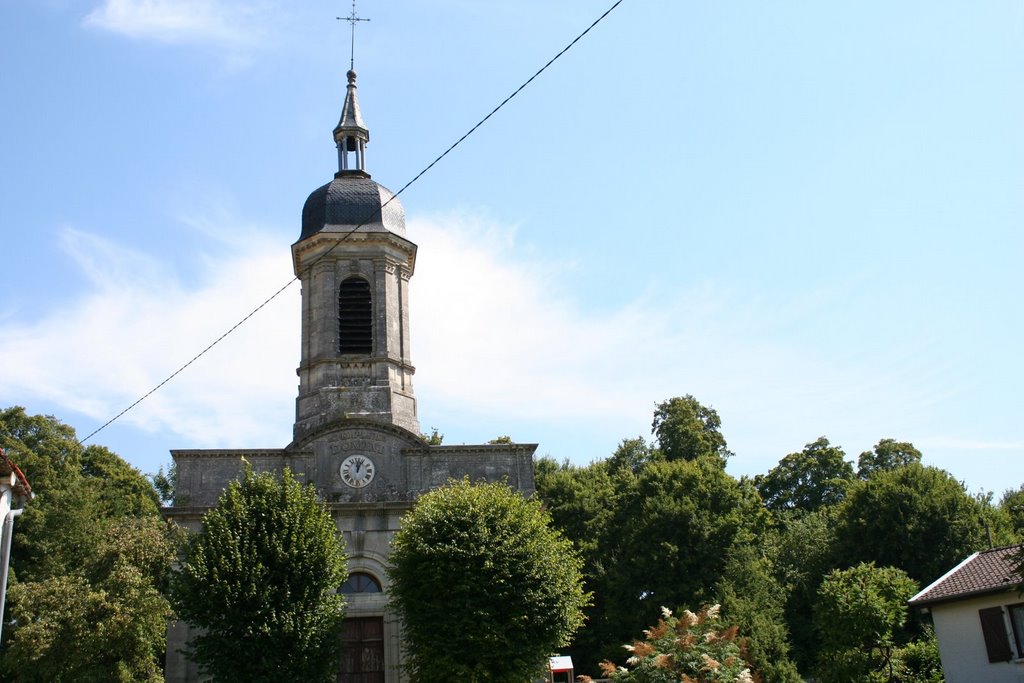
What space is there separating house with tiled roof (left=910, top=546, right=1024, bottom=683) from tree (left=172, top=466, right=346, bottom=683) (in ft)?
43.0

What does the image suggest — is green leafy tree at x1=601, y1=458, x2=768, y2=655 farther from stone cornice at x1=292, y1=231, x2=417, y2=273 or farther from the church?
stone cornice at x1=292, y1=231, x2=417, y2=273

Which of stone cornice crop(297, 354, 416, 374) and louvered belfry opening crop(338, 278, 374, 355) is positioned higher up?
louvered belfry opening crop(338, 278, 374, 355)

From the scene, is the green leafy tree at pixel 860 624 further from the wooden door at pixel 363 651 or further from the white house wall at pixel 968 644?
the wooden door at pixel 363 651

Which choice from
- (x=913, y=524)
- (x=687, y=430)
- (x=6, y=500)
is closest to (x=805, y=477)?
(x=687, y=430)

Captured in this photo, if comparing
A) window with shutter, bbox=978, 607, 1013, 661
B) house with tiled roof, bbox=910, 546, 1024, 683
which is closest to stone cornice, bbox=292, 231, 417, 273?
house with tiled roof, bbox=910, 546, 1024, 683

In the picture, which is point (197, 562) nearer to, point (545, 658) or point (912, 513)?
point (545, 658)

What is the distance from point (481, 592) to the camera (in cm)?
2005

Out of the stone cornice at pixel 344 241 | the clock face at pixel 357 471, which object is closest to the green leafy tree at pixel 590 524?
the clock face at pixel 357 471

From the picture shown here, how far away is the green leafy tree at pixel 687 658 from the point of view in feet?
53.9

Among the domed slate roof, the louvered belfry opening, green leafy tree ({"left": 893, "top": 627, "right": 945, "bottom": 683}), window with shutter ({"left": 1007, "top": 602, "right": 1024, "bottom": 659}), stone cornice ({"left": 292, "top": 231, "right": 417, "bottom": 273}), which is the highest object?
the domed slate roof

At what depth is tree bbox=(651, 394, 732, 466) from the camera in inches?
1763

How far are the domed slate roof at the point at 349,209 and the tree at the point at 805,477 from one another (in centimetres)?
3313

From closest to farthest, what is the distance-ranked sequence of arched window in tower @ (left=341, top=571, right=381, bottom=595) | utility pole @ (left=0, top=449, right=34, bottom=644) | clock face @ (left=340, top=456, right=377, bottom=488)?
utility pole @ (left=0, top=449, right=34, bottom=644), arched window in tower @ (left=341, top=571, right=381, bottom=595), clock face @ (left=340, top=456, right=377, bottom=488)

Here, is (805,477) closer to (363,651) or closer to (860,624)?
(860,624)
